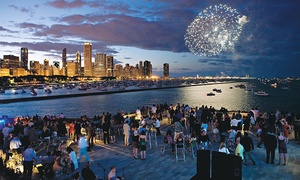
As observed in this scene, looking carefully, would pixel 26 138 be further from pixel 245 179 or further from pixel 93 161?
pixel 245 179

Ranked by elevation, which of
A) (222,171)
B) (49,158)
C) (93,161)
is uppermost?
(222,171)

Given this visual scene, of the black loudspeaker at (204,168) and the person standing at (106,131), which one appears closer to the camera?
the black loudspeaker at (204,168)

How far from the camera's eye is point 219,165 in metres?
5.93

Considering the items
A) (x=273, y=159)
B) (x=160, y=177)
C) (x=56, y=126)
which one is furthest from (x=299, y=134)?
(x=56, y=126)

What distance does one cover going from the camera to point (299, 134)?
591 inches

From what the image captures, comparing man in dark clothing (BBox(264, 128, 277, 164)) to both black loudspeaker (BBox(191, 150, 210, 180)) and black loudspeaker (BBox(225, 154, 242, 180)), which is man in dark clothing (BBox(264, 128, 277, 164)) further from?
black loudspeaker (BBox(225, 154, 242, 180))

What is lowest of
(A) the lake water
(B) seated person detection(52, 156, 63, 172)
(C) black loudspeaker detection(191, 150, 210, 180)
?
(A) the lake water

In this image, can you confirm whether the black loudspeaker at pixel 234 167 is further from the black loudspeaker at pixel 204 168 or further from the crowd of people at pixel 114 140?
the crowd of people at pixel 114 140

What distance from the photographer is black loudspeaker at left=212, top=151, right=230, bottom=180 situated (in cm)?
581

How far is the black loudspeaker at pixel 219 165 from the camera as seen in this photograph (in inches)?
229

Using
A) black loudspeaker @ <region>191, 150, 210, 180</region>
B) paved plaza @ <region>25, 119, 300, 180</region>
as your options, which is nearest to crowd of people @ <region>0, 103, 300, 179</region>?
paved plaza @ <region>25, 119, 300, 180</region>

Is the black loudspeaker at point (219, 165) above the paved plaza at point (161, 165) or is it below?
above

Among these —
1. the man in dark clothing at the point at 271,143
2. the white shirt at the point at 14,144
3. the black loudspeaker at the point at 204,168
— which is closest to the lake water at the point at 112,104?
the white shirt at the point at 14,144

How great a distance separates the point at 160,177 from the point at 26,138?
7296mm
